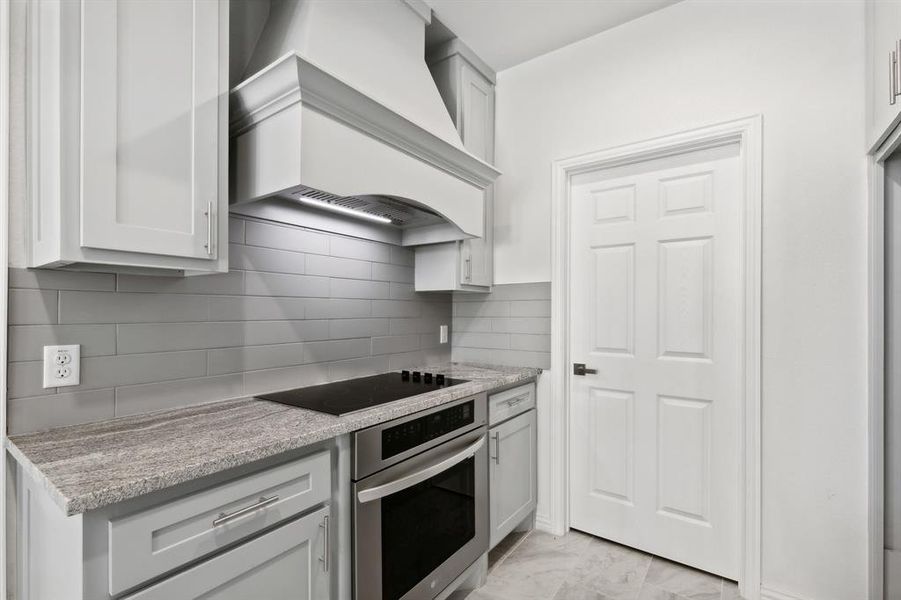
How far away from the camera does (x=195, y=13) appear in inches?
52.4

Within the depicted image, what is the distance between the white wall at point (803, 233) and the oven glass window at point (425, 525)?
132 centimetres

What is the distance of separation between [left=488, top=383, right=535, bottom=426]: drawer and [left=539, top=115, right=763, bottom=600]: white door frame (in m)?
0.15

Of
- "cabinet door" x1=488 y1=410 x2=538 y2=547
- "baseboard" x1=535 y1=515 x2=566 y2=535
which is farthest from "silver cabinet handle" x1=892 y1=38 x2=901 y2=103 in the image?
"baseboard" x1=535 y1=515 x2=566 y2=535

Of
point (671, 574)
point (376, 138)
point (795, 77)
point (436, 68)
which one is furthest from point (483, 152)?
Result: point (671, 574)

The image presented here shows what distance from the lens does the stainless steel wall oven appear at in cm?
142

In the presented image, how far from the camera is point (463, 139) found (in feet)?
8.13

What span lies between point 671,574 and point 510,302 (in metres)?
1.59

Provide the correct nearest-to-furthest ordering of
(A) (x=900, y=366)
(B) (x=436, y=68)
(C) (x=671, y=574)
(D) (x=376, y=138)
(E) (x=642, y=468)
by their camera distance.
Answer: (A) (x=900, y=366)
(D) (x=376, y=138)
(C) (x=671, y=574)
(E) (x=642, y=468)
(B) (x=436, y=68)

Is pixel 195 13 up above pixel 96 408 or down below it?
above

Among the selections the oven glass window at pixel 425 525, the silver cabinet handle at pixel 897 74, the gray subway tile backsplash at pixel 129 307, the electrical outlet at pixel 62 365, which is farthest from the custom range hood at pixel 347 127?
the silver cabinet handle at pixel 897 74

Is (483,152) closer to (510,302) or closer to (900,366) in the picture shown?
(510,302)

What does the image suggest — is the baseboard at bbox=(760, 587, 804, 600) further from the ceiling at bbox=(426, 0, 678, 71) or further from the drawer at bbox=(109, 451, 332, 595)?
the ceiling at bbox=(426, 0, 678, 71)

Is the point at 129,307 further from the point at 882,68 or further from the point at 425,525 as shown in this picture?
the point at 882,68

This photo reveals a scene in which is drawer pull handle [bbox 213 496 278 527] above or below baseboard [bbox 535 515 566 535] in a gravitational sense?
above
